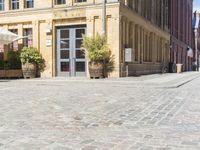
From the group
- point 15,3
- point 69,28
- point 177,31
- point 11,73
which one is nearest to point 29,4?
point 15,3

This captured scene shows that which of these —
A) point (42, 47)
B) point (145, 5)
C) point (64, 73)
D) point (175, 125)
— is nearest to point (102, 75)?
point (64, 73)

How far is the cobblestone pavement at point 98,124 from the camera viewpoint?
5.40 m

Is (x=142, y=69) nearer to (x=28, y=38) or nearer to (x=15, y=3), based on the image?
(x=28, y=38)

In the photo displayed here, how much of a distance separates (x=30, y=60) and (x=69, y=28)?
128 inches

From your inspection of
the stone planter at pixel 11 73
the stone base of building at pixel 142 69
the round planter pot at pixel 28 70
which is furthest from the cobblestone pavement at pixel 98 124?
the stone base of building at pixel 142 69

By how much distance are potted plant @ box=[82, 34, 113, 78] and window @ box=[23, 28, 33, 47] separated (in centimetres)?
523

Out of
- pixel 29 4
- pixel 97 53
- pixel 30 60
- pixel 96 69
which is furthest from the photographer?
pixel 29 4

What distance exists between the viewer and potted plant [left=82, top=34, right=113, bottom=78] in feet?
68.6

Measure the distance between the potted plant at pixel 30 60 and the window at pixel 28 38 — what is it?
164 centimetres

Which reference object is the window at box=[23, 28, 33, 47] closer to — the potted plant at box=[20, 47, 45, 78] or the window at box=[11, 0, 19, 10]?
the potted plant at box=[20, 47, 45, 78]

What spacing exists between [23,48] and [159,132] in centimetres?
1850

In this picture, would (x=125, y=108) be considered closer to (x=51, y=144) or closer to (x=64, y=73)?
(x=51, y=144)

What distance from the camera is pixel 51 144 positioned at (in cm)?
539

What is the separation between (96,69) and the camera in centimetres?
2138
